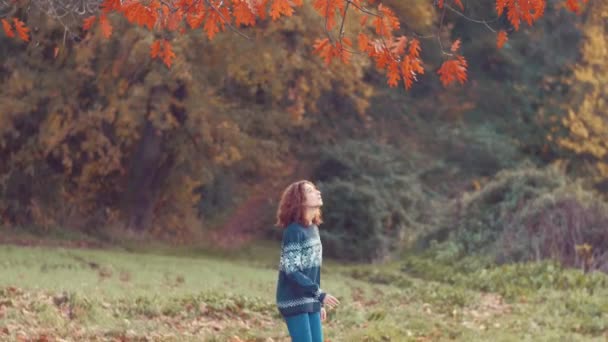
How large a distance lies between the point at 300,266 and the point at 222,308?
5524mm

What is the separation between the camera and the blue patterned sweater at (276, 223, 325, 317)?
8.18m

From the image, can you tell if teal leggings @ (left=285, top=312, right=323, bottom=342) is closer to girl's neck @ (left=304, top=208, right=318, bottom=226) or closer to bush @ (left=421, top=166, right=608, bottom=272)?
girl's neck @ (left=304, top=208, right=318, bottom=226)

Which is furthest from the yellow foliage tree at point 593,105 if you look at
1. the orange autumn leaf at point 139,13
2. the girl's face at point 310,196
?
the orange autumn leaf at point 139,13

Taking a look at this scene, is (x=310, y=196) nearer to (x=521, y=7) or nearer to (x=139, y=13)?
(x=139, y=13)

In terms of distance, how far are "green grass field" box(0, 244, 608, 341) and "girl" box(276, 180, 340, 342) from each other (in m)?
2.94

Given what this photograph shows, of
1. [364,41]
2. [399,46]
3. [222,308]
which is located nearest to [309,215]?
[364,41]

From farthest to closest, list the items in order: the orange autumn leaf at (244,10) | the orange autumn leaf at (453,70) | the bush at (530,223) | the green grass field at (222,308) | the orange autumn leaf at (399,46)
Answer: the bush at (530,223) < the green grass field at (222,308) < the orange autumn leaf at (399,46) < the orange autumn leaf at (453,70) < the orange autumn leaf at (244,10)

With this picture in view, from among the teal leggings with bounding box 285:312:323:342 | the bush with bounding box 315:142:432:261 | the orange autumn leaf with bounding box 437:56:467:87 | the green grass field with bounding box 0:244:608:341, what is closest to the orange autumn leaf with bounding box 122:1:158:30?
the orange autumn leaf with bounding box 437:56:467:87

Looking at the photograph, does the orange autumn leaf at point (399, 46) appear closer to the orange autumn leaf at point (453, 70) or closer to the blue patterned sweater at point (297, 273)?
the orange autumn leaf at point (453, 70)

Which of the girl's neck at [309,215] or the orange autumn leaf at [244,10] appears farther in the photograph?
the girl's neck at [309,215]

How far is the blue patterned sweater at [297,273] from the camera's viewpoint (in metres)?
8.18

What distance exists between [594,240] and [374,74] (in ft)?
56.3

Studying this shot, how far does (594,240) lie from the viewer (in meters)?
21.4

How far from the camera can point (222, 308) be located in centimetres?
1354
